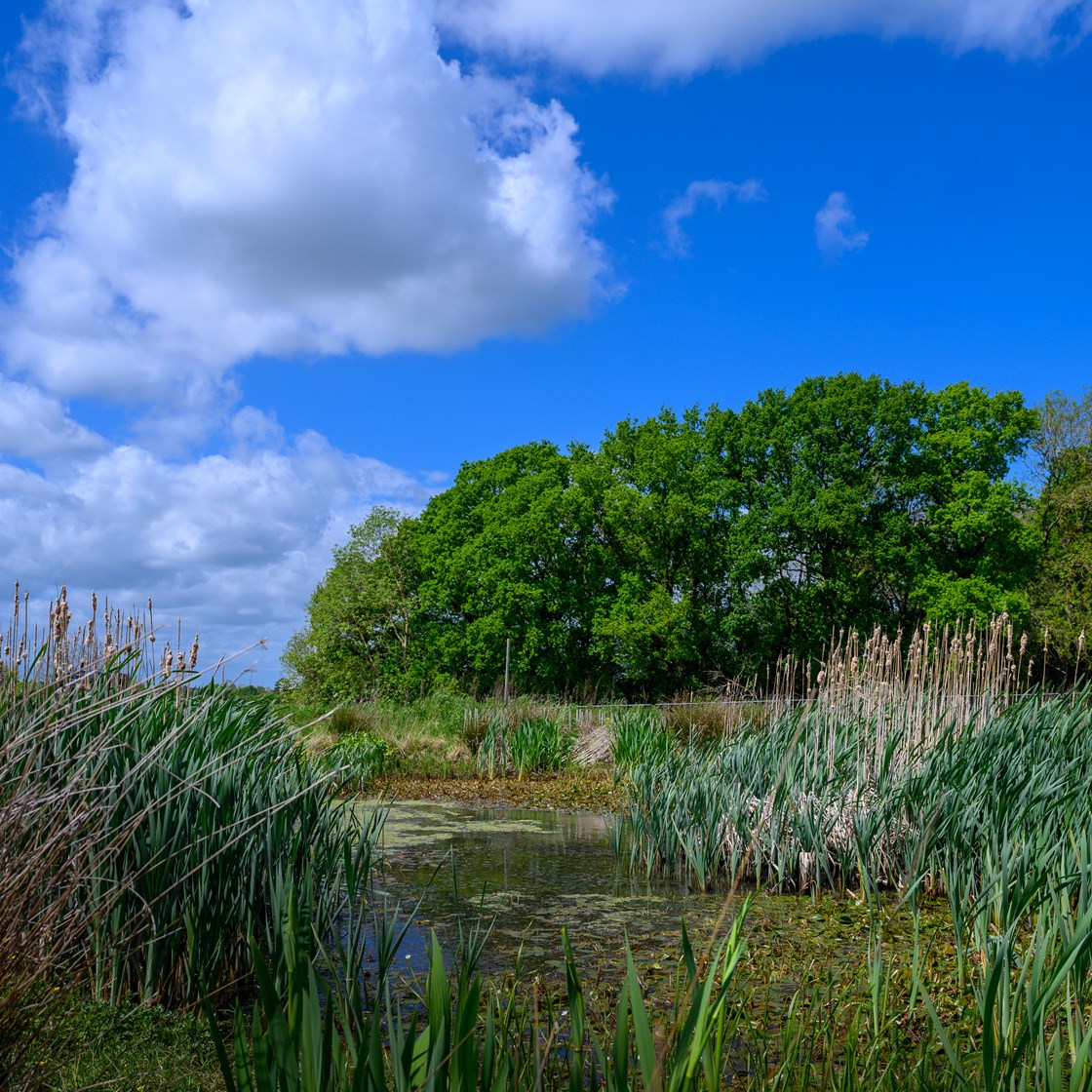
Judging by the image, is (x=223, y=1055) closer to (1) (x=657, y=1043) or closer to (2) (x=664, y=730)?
(1) (x=657, y=1043)

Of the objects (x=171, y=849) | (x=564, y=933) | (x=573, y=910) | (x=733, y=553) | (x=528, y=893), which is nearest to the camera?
(x=564, y=933)

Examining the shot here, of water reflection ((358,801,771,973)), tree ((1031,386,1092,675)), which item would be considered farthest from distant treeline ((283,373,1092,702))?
water reflection ((358,801,771,973))

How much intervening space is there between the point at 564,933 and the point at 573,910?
14.3 feet

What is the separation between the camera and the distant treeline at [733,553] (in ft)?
88.6

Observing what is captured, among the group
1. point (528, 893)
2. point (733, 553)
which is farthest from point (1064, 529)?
point (528, 893)

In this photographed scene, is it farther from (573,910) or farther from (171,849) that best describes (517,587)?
(171,849)

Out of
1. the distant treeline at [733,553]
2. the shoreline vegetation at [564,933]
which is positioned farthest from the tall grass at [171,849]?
the distant treeline at [733,553]

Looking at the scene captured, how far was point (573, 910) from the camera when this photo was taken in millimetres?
6160

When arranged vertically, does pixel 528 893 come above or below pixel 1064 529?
below

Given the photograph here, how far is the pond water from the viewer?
5017mm

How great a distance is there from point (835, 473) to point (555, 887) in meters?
23.5

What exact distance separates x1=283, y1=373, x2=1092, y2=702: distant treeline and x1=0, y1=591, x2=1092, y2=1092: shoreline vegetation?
18.3 m

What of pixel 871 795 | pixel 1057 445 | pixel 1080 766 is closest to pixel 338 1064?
pixel 871 795

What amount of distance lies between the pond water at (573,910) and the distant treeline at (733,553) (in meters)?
18.0
